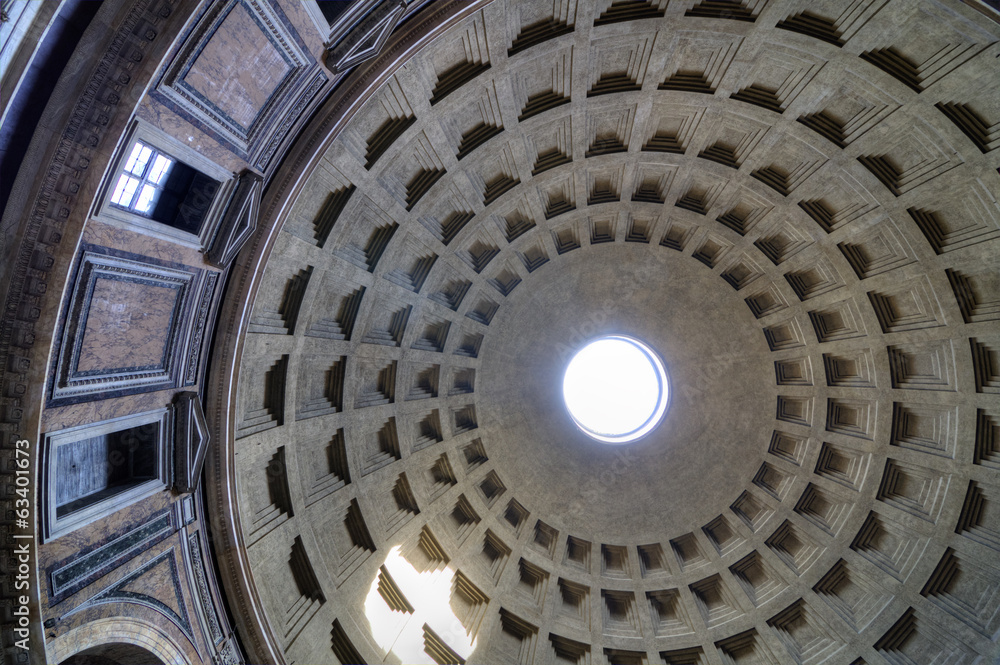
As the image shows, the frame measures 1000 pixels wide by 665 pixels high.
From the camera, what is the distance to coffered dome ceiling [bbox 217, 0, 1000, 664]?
15484 millimetres

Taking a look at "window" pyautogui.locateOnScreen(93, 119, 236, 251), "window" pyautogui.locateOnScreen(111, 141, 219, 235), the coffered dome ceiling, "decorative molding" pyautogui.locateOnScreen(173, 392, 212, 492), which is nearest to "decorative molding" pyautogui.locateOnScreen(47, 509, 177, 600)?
"decorative molding" pyautogui.locateOnScreen(173, 392, 212, 492)

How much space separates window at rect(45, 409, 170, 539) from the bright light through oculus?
17.0 m

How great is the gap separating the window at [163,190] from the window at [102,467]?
4632mm

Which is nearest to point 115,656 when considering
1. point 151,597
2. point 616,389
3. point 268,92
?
point 151,597

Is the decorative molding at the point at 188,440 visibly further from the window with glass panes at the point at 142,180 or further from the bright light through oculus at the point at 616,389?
the bright light through oculus at the point at 616,389

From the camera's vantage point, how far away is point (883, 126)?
1686cm

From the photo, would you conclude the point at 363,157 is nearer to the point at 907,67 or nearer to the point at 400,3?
the point at 400,3

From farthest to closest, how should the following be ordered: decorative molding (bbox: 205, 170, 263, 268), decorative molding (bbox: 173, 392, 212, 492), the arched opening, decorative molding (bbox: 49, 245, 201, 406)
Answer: decorative molding (bbox: 173, 392, 212, 492), decorative molding (bbox: 205, 170, 263, 268), the arched opening, decorative molding (bbox: 49, 245, 201, 406)

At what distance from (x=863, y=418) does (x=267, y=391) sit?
22858 millimetres

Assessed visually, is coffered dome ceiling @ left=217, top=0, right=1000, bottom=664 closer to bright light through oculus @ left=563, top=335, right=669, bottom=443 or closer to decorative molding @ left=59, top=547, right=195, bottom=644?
bright light through oculus @ left=563, top=335, right=669, bottom=443

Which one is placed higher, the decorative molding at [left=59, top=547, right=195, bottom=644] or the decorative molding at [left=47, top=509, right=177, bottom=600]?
the decorative molding at [left=47, top=509, right=177, bottom=600]

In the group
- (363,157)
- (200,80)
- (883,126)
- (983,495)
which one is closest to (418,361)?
(363,157)

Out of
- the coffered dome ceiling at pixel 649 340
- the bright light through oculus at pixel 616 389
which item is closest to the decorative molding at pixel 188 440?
the coffered dome ceiling at pixel 649 340

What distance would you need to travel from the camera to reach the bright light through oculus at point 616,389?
25.3m
